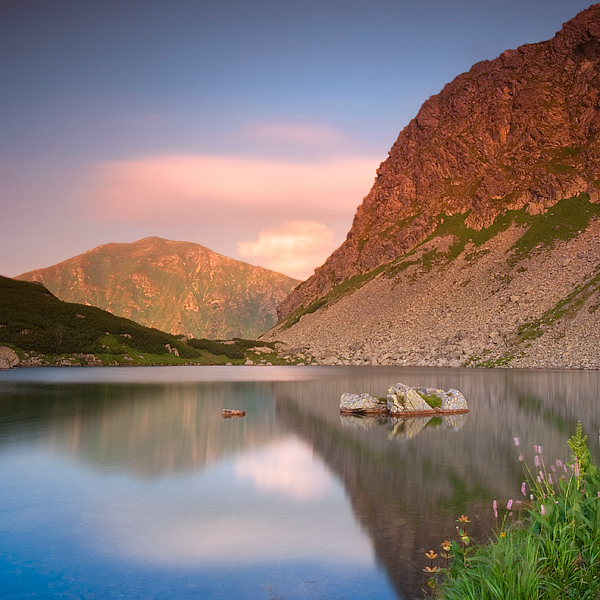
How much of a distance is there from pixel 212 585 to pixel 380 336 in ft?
494

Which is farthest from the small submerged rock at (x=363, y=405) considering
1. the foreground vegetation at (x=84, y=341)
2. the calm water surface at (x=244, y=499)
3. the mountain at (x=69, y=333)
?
the foreground vegetation at (x=84, y=341)

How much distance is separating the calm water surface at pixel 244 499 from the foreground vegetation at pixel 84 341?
106m

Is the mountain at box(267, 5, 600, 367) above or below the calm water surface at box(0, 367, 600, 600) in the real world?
above

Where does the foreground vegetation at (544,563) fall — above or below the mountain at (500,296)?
below

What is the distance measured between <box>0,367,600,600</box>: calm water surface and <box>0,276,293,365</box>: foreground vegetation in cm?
10608

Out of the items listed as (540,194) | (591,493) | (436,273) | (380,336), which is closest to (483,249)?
(436,273)

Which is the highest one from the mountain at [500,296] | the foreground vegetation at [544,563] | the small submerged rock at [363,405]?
the mountain at [500,296]

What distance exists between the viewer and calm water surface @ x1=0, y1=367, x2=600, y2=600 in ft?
38.0

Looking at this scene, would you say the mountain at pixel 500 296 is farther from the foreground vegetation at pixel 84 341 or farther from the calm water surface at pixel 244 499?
the calm water surface at pixel 244 499

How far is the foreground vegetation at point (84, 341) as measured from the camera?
13475cm

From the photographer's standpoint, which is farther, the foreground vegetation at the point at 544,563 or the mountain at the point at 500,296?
the mountain at the point at 500,296

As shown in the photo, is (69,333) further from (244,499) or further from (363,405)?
(244,499)

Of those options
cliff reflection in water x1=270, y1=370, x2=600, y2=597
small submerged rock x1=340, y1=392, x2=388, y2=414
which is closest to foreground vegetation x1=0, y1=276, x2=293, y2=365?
cliff reflection in water x1=270, y1=370, x2=600, y2=597

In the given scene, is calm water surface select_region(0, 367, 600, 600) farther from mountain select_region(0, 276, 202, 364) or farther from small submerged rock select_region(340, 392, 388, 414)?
mountain select_region(0, 276, 202, 364)
